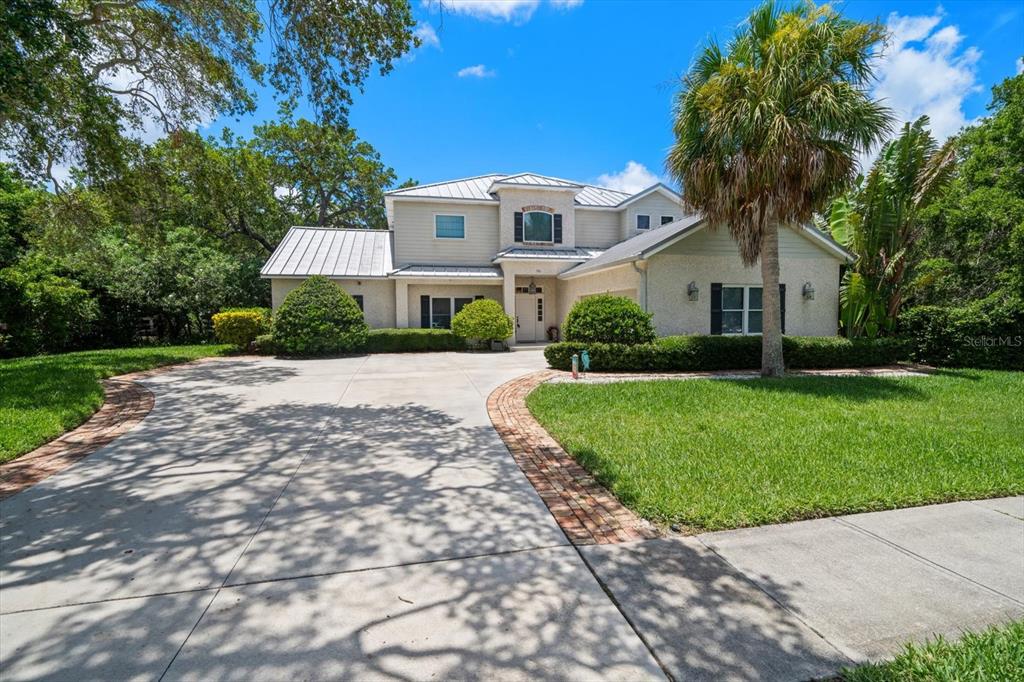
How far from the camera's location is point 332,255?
20266mm

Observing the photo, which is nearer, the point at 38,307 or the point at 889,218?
the point at 889,218

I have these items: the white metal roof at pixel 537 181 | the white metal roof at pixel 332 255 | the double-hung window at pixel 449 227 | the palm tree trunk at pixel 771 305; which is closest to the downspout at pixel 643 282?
the palm tree trunk at pixel 771 305

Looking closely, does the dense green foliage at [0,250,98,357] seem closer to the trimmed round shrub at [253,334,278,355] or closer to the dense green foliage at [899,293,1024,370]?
the trimmed round shrub at [253,334,278,355]

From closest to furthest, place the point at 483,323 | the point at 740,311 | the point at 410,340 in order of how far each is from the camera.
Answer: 1. the point at 740,311
2. the point at 483,323
3. the point at 410,340

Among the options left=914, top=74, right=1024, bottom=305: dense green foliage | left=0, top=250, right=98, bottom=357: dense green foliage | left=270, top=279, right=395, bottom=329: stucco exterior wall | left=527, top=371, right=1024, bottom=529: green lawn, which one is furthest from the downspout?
left=0, top=250, right=98, bottom=357: dense green foliage

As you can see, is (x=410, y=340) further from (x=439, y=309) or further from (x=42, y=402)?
(x=42, y=402)

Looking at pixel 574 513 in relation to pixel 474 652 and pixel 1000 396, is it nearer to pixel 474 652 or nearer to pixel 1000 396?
pixel 474 652

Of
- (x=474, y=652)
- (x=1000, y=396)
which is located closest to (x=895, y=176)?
(x=1000, y=396)

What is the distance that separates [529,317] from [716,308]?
8.94 m

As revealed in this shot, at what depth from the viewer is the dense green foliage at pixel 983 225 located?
15812mm

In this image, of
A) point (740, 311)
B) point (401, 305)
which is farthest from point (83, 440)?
point (740, 311)

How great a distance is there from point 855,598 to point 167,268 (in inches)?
1012

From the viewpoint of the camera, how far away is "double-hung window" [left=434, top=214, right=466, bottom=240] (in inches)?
818

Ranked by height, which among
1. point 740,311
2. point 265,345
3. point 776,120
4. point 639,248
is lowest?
point 265,345
